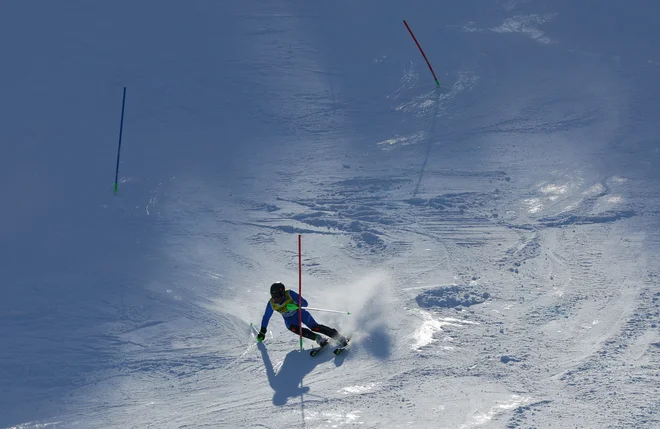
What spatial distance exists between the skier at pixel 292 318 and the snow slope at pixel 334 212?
0.81 feet

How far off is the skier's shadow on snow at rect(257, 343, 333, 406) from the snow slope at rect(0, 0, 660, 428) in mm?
29

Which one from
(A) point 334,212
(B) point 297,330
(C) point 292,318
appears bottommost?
(B) point 297,330

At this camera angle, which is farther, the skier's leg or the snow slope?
the skier's leg

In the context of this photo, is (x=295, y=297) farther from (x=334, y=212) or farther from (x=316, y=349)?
(x=334, y=212)

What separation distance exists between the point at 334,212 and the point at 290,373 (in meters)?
3.63

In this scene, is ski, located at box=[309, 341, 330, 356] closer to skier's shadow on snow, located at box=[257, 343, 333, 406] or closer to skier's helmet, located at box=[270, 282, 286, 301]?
skier's shadow on snow, located at box=[257, 343, 333, 406]

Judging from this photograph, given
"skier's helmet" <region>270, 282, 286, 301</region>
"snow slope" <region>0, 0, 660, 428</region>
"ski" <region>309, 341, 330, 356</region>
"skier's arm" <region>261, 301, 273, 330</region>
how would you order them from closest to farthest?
1. "snow slope" <region>0, 0, 660, 428</region>
2. "skier's helmet" <region>270, 282, 286, 301</region>
3. "ski" <region>309, 341, 330, 356</region>
4. "skier's arm" <region>261, 301, 273, 330</region>

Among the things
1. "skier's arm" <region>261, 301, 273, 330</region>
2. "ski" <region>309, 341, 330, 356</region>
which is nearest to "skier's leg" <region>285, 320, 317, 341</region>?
"ski" <region>309, 341, 330, 356</region>

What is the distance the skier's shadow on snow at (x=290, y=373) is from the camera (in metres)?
10.9

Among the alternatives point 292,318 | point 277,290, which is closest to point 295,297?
point 292,318

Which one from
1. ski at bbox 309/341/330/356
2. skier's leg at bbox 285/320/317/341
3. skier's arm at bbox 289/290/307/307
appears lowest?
ski at bbox 309/341/330/356

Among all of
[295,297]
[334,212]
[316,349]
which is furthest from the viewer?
[334,212]

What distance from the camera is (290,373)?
1126 cm

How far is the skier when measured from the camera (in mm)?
11430
